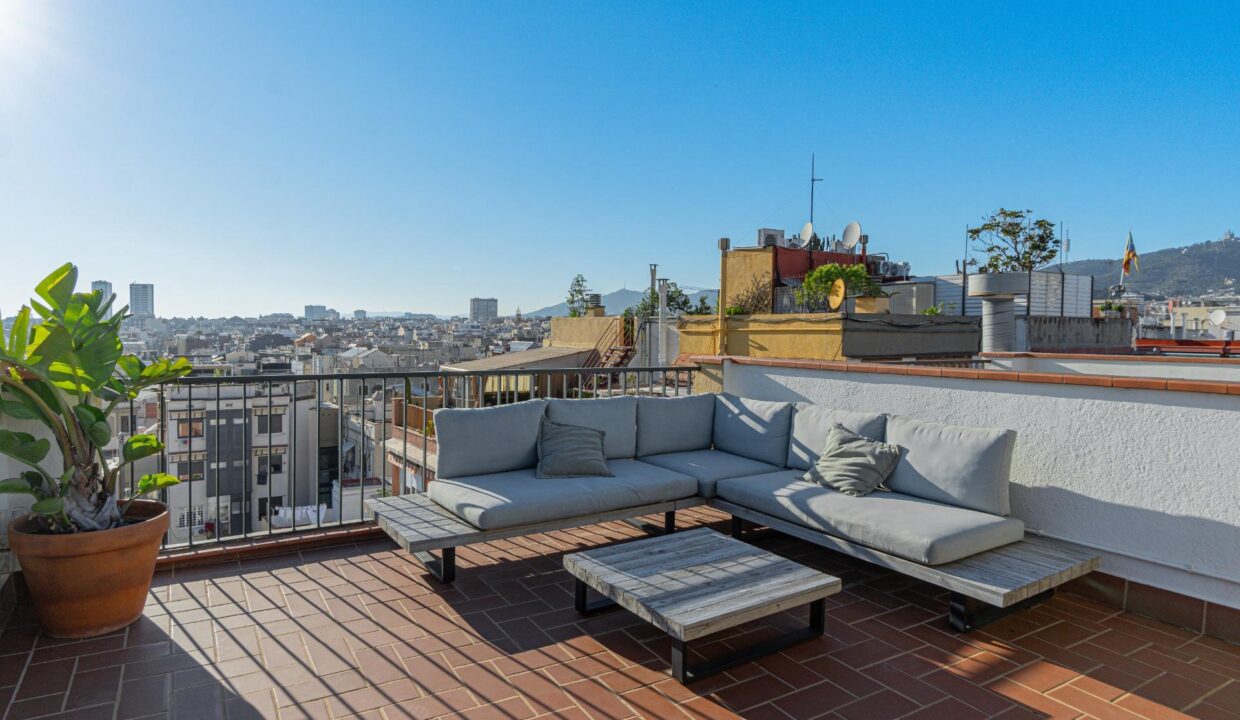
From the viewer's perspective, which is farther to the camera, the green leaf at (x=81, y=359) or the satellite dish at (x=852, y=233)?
the satellite dish at (x=852, y=233)

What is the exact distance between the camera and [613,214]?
Answer: 2195 cm

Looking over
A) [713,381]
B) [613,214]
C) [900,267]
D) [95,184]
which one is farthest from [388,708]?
[900,267]

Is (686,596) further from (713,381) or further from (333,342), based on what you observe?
(333,342)

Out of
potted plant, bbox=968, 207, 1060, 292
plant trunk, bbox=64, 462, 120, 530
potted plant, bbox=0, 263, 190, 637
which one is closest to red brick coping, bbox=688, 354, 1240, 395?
potted plant, bbox=0, 263, 190, 637

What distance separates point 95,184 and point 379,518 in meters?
8.62

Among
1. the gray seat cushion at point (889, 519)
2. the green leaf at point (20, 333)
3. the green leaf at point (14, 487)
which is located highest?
the green leaf at point (20, 333)

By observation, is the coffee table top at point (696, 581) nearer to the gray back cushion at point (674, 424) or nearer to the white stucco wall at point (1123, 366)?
the gray back cushion at point (674, 424)

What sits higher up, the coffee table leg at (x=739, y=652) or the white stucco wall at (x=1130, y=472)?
the white stucco wall at (x=1130, y=472)

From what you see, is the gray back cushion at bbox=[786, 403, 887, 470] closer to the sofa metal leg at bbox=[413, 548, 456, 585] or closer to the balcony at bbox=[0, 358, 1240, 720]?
the balcony at bbox=[0, 358, 1240, 720]

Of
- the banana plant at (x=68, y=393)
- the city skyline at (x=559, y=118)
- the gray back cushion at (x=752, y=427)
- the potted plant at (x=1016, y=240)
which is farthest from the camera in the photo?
the potted plant at (x=1016, y=240)

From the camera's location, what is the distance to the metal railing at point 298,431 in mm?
3676

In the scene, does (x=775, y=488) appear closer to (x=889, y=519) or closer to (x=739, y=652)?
(x=889, y=519)

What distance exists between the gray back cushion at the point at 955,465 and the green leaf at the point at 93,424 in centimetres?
383

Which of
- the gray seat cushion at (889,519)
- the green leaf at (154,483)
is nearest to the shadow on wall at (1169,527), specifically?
the gray seat cushion at (889,519)
